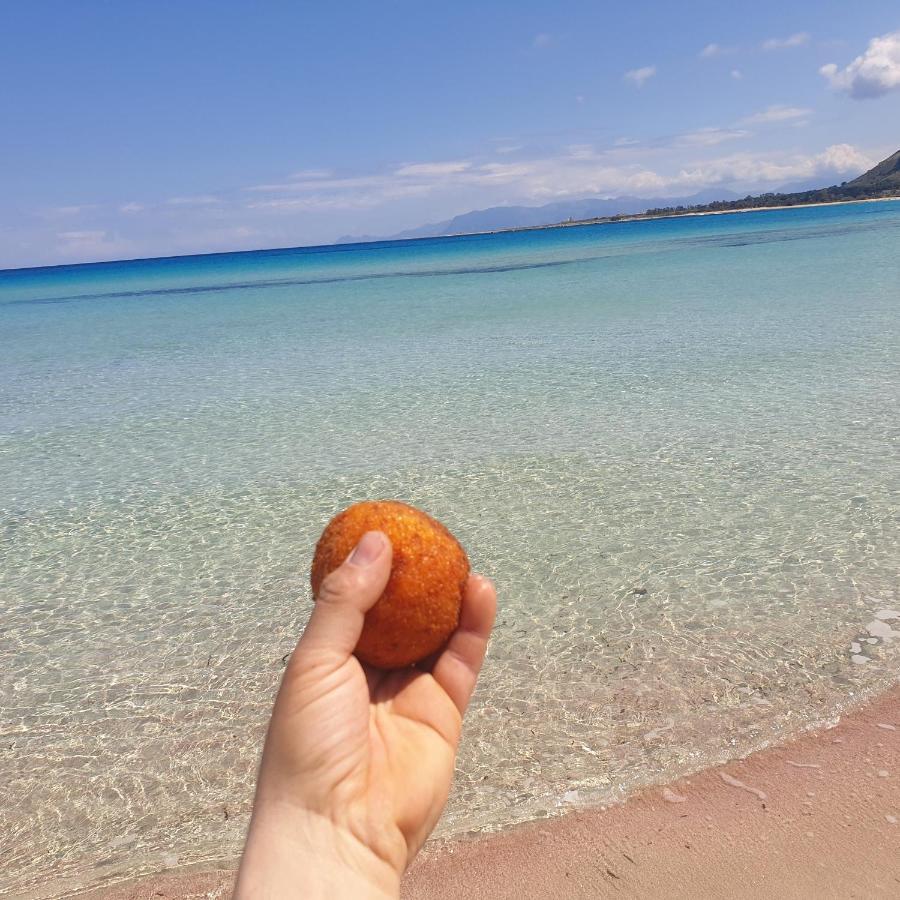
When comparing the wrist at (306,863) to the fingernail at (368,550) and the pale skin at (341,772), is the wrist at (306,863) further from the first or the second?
the fingernail at (368,550)

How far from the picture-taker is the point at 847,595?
19.4 ft

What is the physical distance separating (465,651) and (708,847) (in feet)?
6.48

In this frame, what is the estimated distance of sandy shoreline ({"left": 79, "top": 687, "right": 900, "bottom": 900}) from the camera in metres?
3.69

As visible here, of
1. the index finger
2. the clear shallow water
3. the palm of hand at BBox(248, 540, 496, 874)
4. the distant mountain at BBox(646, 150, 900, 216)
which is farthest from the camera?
the distant mountain at BBox(646, 150, 900, 216)

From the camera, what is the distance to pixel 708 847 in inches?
153

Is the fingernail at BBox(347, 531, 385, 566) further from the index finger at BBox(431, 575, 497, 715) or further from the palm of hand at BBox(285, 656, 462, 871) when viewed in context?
the index finger at BBox(431, 575, 497, 715)

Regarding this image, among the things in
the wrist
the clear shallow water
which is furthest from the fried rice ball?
the clear shallow water

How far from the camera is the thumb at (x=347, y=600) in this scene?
91.8 inches

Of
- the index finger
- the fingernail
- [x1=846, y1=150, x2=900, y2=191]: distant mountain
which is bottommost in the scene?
the index finger

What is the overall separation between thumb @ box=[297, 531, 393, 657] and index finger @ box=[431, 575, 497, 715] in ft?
1.43

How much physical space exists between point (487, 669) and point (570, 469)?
3722 mm

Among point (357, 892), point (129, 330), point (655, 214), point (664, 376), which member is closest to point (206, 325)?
point (129, 330)

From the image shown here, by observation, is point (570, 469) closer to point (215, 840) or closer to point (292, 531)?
point (292, 531)

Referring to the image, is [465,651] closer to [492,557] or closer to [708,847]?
[708,847]
